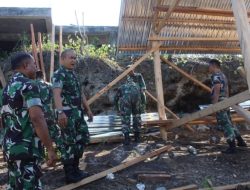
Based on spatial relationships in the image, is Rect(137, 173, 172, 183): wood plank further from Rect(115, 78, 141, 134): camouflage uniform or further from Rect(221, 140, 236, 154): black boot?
Rect(115, 78, 141, 134): camouflage uniform

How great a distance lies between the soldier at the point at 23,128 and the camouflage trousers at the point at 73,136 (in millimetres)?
1304

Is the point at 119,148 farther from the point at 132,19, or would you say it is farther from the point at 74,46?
the point at 74,46

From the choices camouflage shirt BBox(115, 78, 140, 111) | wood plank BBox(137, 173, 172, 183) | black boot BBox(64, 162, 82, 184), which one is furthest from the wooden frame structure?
black boot BBox(64, 162, 82, 184)

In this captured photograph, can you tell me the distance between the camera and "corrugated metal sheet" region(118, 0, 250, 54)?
25.6ft

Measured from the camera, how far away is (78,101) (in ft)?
17.2

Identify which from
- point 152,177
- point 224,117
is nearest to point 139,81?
point 224,117

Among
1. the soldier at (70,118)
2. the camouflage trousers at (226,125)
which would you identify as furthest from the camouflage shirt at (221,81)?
the soldier at (70,118)

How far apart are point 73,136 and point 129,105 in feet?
9.14

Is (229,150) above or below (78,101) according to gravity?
below

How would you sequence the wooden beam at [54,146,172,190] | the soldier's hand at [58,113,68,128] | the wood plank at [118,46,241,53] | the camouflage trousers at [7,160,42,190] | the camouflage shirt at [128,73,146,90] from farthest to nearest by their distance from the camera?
the wood plank at [118,46,241,53] < the camouflage shirt at [128,73,146,90] < the wooden beam at [54,146,172,190] < the soldier's hand at [58,113,68,128] < the camouflage trousers at [7,160,42,190]

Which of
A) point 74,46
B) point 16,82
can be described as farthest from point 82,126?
point 74,46

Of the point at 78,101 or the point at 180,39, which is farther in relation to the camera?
the point at 180,39

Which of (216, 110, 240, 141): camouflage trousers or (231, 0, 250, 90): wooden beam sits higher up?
(231, 0, 250, 90): wooden beam

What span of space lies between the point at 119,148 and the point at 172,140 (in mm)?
1432
